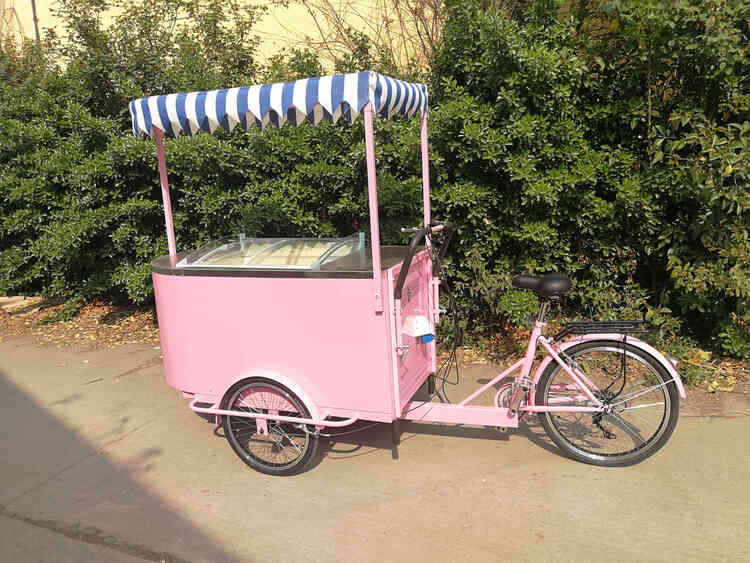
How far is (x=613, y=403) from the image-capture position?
122 inches

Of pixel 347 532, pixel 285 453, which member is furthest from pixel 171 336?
pixel 347 532

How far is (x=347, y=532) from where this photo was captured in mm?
2822

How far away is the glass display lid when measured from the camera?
3.38m

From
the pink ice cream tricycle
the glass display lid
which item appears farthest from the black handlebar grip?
the glass display lid

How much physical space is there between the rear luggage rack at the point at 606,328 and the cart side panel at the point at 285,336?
1.03 m

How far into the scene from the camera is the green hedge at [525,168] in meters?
3.93

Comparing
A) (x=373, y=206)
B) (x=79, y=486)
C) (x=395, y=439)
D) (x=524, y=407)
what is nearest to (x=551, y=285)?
(x=524, y=407)

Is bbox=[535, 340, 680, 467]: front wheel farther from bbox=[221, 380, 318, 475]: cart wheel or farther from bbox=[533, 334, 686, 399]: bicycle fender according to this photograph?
bbox=[221, 380, 318, 475]: cart wheel

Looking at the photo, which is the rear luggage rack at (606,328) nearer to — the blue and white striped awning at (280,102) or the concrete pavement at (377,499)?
the concrete pavement at (377,499)

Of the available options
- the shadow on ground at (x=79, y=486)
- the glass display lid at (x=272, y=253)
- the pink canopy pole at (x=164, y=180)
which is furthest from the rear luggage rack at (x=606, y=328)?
the pink canopy pole at (x=164, y=180)

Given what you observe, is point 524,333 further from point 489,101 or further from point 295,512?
point 295,512

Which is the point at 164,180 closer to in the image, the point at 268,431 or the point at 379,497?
the point at 268,431

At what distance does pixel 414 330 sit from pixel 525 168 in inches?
69.4

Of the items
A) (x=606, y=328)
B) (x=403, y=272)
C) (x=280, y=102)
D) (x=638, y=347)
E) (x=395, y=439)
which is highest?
(x=280, y=102)
